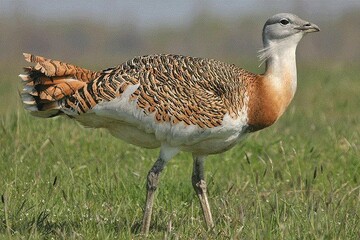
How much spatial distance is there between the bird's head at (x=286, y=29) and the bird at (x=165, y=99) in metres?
0.12

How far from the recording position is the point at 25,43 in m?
65.2

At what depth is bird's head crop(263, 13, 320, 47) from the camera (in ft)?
17.1

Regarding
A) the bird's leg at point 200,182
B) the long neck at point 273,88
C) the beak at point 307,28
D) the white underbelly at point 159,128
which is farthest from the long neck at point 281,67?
the bird's leg at point 200,182

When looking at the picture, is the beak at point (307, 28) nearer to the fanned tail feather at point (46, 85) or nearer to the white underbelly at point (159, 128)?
the white underbelly at point (159, 128)

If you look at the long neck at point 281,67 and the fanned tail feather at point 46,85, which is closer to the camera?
the fanned tail feather at point 46,85

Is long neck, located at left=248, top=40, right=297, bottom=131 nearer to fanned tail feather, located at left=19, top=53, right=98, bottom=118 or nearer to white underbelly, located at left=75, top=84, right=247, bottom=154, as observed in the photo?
white underbelly, located at left=75, top=84, right=247, bottom=154

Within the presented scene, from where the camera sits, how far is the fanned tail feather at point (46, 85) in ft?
16.3

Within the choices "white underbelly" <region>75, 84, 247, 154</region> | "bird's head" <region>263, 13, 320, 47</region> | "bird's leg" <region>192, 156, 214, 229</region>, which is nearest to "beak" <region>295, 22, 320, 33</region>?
"bird's head" <region>263, 13, 320, 47</region>

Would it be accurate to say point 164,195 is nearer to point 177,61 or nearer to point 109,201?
point 109,201

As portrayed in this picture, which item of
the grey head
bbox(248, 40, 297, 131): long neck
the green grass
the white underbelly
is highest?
the grey head

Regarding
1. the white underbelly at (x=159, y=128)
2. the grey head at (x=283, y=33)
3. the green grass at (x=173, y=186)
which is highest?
the grey head at (x=283, y=33)

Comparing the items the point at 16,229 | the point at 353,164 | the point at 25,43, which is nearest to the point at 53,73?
the point at 16,229

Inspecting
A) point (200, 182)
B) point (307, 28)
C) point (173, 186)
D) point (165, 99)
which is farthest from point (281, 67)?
point (173, 186)

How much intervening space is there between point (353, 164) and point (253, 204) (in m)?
1.60
